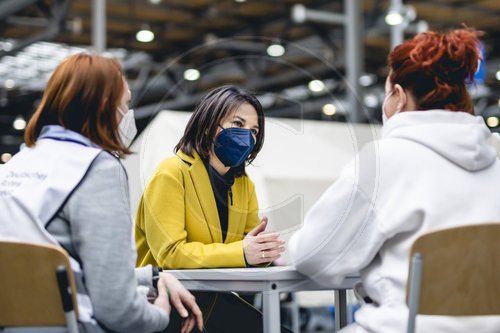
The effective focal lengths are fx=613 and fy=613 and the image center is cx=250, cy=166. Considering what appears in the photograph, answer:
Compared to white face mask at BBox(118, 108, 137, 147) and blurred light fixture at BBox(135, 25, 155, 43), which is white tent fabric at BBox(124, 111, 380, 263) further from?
blurred light fixture at BBox(135, 25, 155, 43)

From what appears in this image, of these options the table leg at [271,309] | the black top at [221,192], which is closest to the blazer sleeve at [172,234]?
the black top at [221,192]

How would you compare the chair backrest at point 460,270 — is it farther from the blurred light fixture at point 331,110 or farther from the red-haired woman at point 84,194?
the blurred light fixture at point 331,110

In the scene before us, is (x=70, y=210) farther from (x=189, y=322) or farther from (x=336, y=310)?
(x=336, y=310)

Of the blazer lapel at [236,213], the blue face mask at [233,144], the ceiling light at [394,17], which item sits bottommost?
the blazer lapel at [236,213]

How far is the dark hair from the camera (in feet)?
6.05

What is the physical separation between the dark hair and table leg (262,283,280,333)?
22.8 inches

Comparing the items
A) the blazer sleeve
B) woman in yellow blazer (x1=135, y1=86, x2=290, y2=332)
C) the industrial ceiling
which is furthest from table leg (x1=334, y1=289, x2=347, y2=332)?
the industrial ceiling

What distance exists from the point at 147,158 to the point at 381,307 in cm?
89

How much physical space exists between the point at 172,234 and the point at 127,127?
0.38 meters

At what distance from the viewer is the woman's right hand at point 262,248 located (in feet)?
5.36

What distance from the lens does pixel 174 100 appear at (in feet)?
39.9

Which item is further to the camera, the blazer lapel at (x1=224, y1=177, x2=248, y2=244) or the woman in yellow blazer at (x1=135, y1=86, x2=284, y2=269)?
the blazer lapel at (x1=224, y1=177, x2=248, y2=244)

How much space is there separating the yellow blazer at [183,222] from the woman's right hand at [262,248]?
21mm

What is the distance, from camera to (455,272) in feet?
3.96
